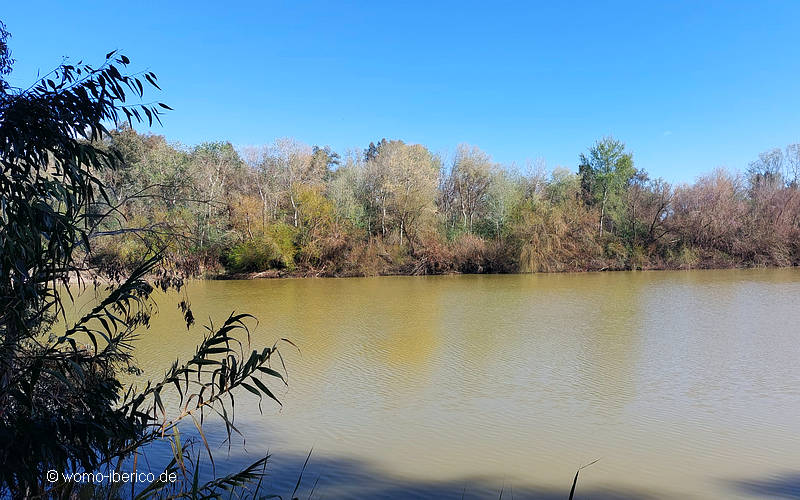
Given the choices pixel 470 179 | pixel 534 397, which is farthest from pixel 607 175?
pixel 534 397

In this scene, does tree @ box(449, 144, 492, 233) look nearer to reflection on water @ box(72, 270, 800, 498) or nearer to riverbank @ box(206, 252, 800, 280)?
riverbank @ box(206, 252, 800, 280)

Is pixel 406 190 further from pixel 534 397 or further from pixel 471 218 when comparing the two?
pixel 534 397

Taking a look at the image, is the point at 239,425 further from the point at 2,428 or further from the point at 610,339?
the point at 610,339

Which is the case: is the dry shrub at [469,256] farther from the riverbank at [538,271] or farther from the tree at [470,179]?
the tree at [470,179]

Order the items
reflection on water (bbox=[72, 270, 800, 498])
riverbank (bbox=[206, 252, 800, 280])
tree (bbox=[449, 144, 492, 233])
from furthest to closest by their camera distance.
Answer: tree (bbox=[449, 144, 492, 233]) < riverbank (bbox=[206, 252, 800, 280]) < reflection on water (bbox=[72, 270, 800, 498])

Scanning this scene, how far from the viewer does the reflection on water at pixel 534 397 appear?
439cm

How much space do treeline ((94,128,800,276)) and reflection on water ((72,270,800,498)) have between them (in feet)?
40.5

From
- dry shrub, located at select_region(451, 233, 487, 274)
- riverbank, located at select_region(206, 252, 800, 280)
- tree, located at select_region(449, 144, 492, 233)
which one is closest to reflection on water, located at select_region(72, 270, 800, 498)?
riverbank, located at select_region(206, 252, 800, 280)

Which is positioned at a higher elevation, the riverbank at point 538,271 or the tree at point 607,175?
the tree at point 607,175

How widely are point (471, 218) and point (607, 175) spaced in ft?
25.1

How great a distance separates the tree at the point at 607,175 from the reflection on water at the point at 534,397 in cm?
1625

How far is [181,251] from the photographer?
12.4 feet

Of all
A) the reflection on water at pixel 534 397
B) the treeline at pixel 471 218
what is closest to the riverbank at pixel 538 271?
the treeline at pixel 471 218

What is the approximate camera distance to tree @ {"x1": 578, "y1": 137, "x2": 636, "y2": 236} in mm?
29984
